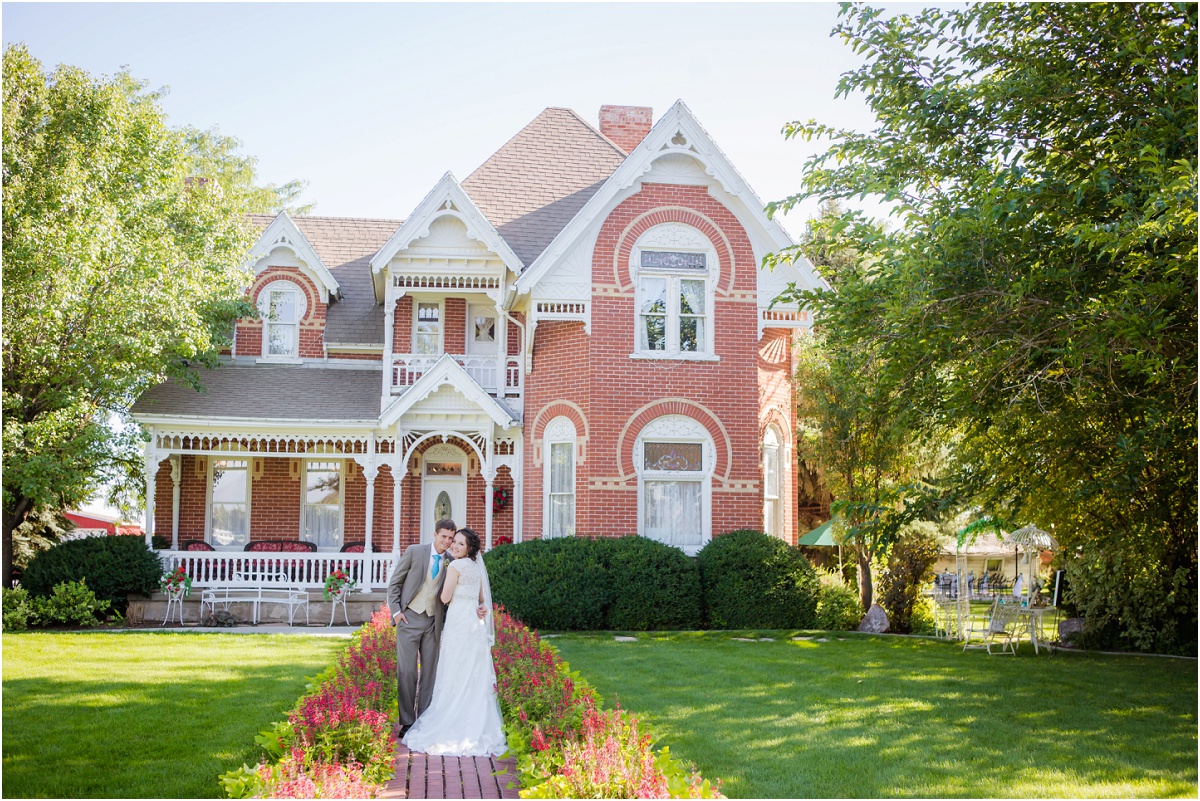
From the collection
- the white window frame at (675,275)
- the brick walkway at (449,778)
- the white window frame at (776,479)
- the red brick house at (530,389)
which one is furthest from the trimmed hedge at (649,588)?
the brick walkway at (449,778)

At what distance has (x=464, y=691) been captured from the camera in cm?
929

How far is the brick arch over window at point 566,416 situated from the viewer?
65.2 feet

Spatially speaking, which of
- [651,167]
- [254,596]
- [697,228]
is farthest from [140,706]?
[651,167]

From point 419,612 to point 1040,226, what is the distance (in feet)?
25.0

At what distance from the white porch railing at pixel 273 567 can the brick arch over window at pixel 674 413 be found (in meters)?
5.08

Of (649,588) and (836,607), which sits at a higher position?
(649,588)

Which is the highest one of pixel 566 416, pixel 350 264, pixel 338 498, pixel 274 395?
pixel 350 264

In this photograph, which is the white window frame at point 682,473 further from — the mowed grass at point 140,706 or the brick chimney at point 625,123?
the brick chimney at point 625,123

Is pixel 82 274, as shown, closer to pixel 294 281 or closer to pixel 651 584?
pixel 294 281

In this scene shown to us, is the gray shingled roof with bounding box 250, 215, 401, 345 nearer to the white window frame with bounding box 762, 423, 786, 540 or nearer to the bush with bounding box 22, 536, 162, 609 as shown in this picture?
the bush with bounding box 22, 536, 162, 609

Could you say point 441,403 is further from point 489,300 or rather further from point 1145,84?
point 1145,84

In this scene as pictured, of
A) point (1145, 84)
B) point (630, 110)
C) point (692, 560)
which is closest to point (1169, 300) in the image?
point (1145, 84)

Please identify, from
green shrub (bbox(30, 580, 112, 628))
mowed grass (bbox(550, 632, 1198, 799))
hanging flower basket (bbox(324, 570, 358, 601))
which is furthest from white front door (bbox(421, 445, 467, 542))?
mowed grass (bbox(550, 632, 1198, 799))

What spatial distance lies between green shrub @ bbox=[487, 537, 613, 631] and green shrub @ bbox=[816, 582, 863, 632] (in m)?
4.08
